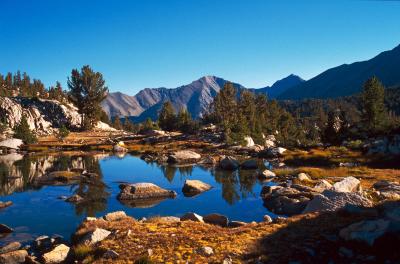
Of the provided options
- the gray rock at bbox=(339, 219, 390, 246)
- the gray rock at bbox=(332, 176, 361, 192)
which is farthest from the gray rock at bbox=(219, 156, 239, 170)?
the gray rock at bbox=(339, 219, 390, 246)

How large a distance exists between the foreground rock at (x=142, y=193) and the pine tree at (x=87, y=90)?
89181 millimetres

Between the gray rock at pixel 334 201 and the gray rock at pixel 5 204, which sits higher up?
the gray rock at pixel 334 201

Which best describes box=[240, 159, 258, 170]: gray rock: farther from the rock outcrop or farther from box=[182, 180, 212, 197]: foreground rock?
the rock outcrop

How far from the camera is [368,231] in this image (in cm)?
1430

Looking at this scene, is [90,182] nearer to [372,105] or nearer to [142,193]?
[142,193]

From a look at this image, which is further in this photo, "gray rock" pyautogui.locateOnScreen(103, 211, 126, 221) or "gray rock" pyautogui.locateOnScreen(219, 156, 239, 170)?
"gray rock" pyautogui.locateOnScreen(219, 156, 239, 170)

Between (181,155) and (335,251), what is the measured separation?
48.5m

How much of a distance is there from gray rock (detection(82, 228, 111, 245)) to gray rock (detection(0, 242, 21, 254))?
4489mm

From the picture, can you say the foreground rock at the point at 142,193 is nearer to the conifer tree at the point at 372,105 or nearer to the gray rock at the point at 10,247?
the gray rock at the point at 10,247

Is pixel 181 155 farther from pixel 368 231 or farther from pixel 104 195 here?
pixel 368 231

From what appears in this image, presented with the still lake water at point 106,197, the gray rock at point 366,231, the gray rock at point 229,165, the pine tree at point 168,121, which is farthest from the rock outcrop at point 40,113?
the gray rock at point 366,231

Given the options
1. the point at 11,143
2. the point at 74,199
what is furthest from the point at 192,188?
the point at 11,143

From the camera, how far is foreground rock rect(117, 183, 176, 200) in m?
32.0

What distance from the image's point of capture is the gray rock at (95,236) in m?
16.6
